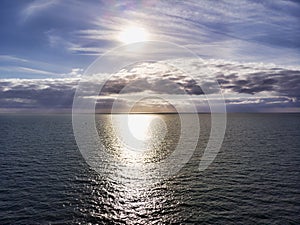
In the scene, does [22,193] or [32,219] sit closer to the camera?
[32,219]

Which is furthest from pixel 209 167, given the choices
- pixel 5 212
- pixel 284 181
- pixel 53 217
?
pixel 5 212

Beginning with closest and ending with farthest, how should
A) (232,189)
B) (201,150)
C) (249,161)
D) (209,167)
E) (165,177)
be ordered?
(232,189), (165,177), (209,167), (249,161), (201,150)

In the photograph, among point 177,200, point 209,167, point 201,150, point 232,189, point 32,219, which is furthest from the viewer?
point 201,150

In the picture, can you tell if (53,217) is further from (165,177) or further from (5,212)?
(165,177)

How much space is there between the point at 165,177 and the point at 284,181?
27838 millimetres

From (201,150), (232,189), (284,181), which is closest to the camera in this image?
(232,189)

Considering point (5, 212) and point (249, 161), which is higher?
point (249, 161)

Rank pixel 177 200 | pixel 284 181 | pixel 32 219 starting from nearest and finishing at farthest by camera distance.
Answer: pixel 32 219
pixel 177 200
pixel 284 181

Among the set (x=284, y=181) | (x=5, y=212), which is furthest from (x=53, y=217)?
(x=284, y=181)

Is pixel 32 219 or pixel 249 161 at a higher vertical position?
pixel 249 161

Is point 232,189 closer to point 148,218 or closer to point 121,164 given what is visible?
point 148,218

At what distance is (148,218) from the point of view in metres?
39.6

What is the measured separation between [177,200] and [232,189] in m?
13.0

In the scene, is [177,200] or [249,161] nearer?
[177,200]
